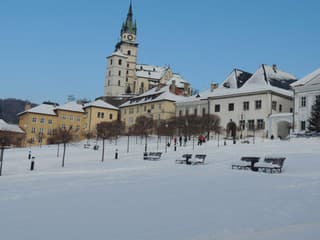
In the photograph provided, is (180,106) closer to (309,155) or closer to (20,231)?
(309,155)

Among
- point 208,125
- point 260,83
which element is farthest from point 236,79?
point 208,125

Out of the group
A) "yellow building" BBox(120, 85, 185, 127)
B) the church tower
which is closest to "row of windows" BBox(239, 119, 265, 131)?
"yellow building" BBox(120, 85, 185, 127)

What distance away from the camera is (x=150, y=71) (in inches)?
5374

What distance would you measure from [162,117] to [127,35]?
2867 inches

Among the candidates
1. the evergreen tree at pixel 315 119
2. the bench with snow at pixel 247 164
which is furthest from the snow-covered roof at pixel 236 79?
the bench with snow at pixel 247 164

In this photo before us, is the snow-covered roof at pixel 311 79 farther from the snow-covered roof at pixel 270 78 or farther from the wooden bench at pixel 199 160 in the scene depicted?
the wooden bench at pixel 199 160

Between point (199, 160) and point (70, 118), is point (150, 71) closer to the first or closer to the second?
point (70, 118)

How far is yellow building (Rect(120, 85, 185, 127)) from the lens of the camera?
68.6 meters

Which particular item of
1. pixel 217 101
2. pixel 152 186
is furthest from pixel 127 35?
pixel 152 186

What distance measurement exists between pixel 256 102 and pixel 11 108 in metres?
101

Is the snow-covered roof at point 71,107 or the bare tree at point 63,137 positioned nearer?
the bare tree at point 63,137

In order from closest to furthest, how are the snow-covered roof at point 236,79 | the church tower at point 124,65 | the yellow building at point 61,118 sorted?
the snow-covered roof at point 236,79 < the yellow building at point 61,118 < the church tower at point 124,65

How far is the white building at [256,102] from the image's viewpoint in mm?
49750

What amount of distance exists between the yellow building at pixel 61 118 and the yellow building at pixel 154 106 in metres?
3.02
